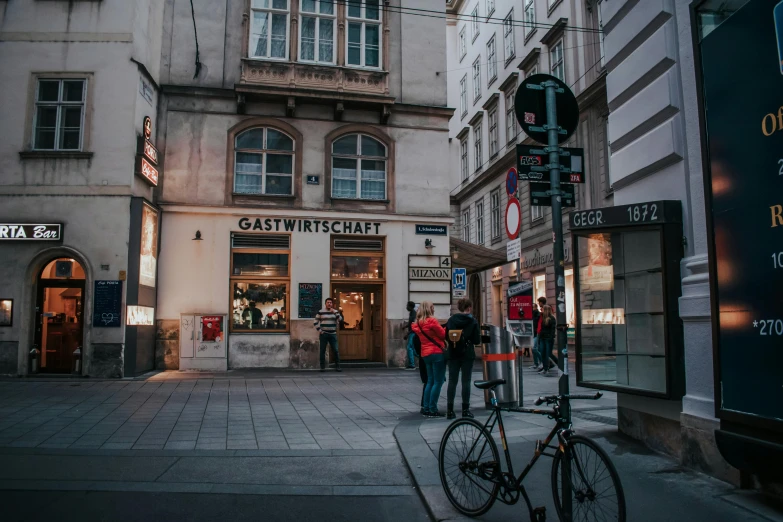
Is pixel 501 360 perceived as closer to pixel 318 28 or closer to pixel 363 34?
pixel 363 34

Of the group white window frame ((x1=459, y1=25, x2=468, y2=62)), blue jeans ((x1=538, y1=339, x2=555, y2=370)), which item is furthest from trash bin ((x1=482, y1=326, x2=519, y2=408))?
white window frame ((x1=459, y1=25, x2=468, y2=62))

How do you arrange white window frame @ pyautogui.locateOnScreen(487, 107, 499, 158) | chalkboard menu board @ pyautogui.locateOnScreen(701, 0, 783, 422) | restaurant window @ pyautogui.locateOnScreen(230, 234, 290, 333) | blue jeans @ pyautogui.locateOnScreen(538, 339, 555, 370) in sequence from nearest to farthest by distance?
chalkboard menu board @ pyautogui.locateOnScreen(701, 0, 783, 422), blue jeans @ pyautogui.locateOnScreen(538, 339, 555, 370), restaurant window @ pyautogui.locateOnScreen(230, 234, 290, 333), white window frame @ pyautogui.locateOnScreen(487, 107, 499, 158)

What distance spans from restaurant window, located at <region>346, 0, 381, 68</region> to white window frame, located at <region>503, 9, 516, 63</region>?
14.5 meters

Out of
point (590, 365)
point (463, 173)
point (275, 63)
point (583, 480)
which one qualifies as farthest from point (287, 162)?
point (463, 173)

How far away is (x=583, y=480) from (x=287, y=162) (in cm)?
1600

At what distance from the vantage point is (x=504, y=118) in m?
33.2

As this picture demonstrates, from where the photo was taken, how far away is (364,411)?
1027 cm

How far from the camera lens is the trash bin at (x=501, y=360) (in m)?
9.68

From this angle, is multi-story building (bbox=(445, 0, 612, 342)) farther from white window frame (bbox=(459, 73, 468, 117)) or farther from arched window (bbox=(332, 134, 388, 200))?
arched window (bbox=(332, 134, 388, 200))

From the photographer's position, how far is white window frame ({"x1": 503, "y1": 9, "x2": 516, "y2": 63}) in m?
32.5

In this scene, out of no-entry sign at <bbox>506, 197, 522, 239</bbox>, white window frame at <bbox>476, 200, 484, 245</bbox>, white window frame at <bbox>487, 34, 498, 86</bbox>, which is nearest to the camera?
no-entry sign at <bbox>506, 197, 522, 239</bbox>

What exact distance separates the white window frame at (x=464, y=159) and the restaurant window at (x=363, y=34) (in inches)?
828

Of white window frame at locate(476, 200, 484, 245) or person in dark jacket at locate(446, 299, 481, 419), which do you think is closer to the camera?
person in dark jacket at locate(446, 299, 481, 419)

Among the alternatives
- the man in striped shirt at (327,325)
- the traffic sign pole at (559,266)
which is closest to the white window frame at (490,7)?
the man in striped shirt at (327,325)
